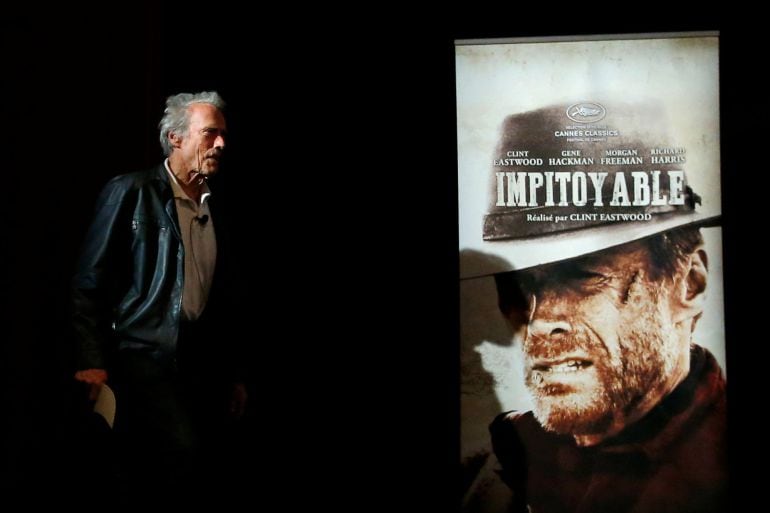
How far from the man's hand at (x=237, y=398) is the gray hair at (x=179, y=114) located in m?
0.74

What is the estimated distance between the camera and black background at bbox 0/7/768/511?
93.5 inches

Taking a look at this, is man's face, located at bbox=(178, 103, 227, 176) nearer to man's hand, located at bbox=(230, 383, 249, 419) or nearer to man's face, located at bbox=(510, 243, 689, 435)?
man's hand, located at bbox=(230, 383, 249, 419)

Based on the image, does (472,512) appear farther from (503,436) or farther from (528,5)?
(528,5)

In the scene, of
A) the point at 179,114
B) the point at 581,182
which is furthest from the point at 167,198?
the point at 581,182

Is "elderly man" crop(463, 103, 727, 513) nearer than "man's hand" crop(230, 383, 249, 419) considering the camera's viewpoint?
No

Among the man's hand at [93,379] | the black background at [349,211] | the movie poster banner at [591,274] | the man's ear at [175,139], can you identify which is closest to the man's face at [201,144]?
the man's ear at [175,139]

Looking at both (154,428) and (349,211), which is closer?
(154,428)

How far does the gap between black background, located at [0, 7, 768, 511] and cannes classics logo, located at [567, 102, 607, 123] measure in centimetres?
26

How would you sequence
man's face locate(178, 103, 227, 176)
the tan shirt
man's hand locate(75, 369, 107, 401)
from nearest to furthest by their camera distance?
man's hand locate(75, 369, 107, 401) → the tan shirt → man's face locate(178, 103, 227, 176)

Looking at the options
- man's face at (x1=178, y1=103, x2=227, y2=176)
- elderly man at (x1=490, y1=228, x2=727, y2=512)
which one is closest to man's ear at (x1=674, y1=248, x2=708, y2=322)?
elderly man at (x1=490, y1=228, x2=727, y2=512)

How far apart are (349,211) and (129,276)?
2.68ft

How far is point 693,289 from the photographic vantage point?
7.84 feet

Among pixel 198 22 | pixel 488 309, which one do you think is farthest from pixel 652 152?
pixel 198 22

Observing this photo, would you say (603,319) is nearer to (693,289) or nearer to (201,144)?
(693,289)
